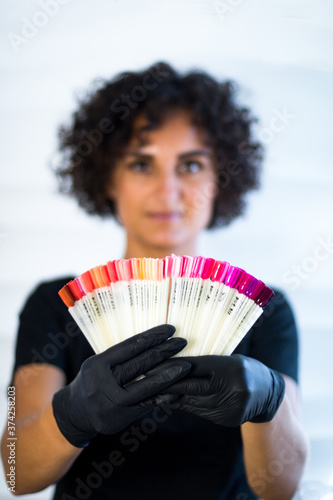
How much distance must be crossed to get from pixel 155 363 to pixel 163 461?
17.9 inches

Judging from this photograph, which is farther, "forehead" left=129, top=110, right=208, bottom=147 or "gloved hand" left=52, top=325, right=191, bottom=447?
"forehead" left=129, top=110, right=208, bottom=147

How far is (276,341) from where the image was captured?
3.91 ft

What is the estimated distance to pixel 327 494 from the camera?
56.6 inches

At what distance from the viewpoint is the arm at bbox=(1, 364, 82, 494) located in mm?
940

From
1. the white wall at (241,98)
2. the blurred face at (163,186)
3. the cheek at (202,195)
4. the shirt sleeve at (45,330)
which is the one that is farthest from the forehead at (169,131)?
the shirt sleeve at (45,330)

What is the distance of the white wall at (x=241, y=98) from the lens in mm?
1621

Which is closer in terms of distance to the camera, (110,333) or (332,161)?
(110,333)

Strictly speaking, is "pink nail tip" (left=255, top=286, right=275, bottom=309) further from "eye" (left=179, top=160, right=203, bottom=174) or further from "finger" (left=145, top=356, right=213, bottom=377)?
"eye" (left=179, top=160, right=203, bottom=174)

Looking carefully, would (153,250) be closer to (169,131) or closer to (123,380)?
(169,131)

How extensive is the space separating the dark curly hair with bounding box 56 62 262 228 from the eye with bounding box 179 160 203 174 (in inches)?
3.0

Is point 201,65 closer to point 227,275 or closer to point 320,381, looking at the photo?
point 227,275

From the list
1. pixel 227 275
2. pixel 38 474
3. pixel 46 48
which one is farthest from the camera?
pixel 46 48

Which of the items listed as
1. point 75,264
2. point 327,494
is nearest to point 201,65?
point 75,264

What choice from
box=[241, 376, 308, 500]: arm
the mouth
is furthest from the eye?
box=[241, 376, 308, 500]: arm
